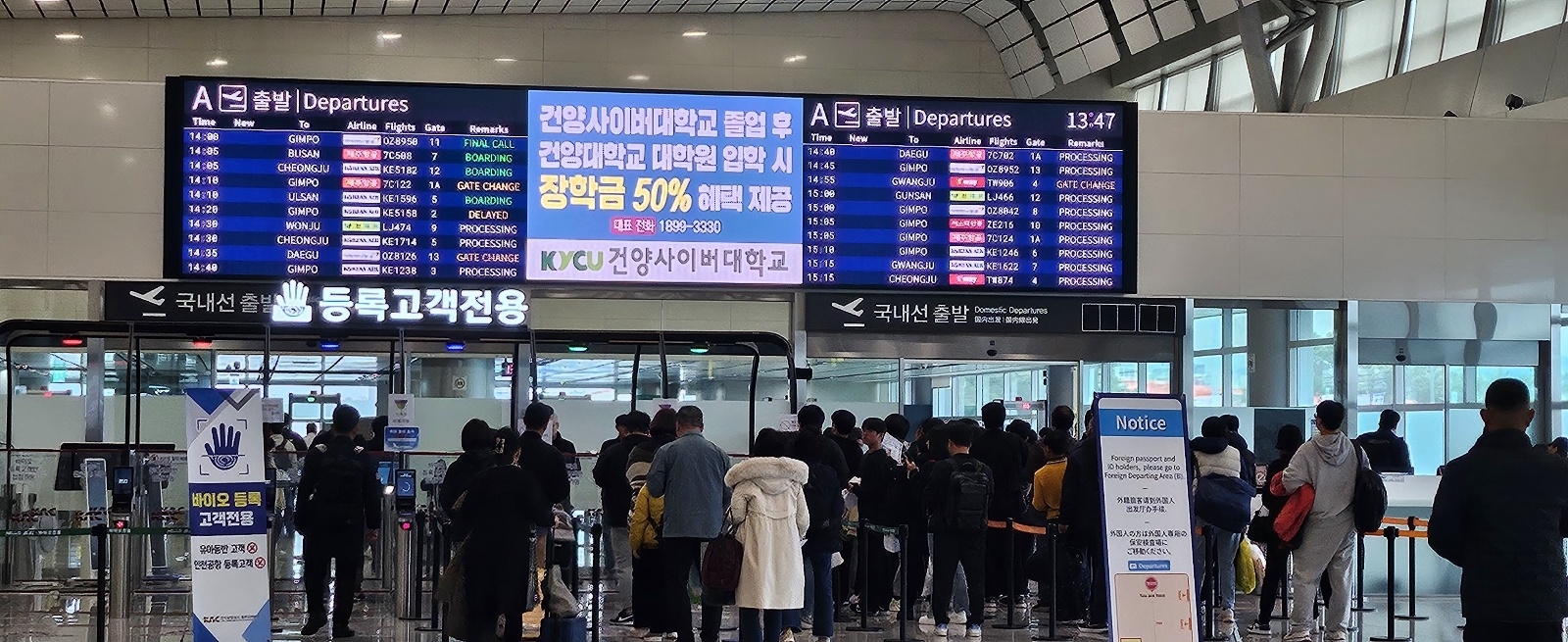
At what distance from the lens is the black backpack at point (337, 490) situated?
34.7 ft

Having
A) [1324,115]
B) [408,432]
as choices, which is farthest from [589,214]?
[1324,115]

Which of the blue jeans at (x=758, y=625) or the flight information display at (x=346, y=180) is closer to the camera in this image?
the blue jeans at (x=758, y=625)

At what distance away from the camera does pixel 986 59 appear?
2130 cm

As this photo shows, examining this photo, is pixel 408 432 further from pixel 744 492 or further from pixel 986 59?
pixel 986 59

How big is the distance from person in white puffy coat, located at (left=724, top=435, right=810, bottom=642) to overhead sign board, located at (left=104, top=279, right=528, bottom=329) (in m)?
4.49

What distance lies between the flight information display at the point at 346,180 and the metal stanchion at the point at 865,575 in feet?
11.6

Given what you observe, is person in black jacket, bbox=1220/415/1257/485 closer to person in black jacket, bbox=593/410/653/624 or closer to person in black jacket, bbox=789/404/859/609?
person in black jacket, bbox=789/404/859/609

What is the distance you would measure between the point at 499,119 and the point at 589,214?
40.6 inches

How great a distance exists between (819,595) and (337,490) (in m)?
3.07

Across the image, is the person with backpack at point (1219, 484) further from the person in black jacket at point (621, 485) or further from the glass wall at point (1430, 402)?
the glass wall at point (1430, 402)

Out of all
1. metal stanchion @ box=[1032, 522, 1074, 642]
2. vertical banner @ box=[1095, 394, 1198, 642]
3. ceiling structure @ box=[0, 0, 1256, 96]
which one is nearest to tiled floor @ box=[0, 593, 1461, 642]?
metal stanchion @ box=[1032, 522, 1074, 642]

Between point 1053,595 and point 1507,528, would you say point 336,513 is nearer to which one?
point 1053,595

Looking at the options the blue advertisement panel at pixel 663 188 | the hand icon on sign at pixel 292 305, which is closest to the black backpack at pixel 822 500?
the blue advertisement panel at pixel 663 188

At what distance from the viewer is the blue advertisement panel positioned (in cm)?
1343
